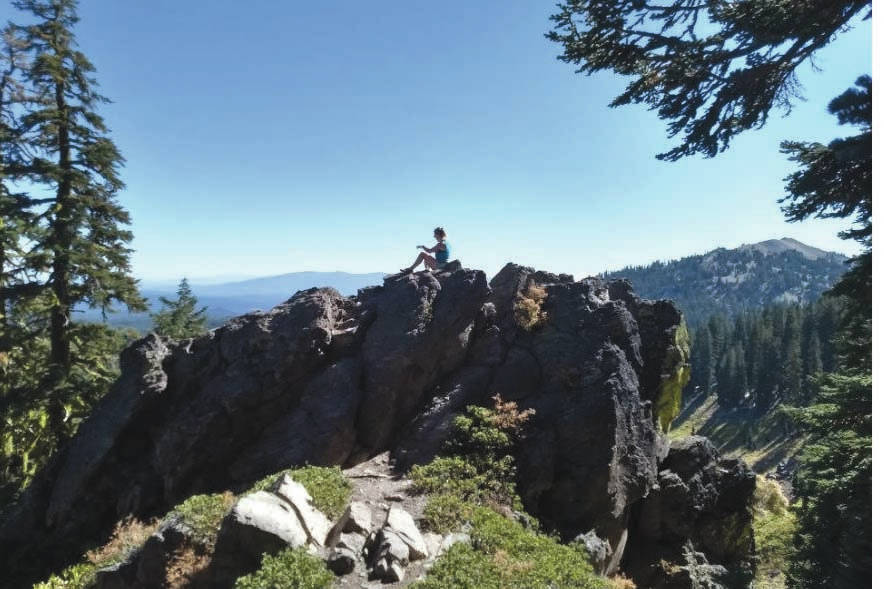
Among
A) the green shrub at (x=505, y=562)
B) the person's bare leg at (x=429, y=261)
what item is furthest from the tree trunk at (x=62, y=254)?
the green shrub at (x=505, y=562)

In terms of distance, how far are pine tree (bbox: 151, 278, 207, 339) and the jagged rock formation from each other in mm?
26146

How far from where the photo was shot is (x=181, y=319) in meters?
45.7

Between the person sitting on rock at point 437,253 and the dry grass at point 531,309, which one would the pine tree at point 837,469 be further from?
the person sitting on rock at point 437,253

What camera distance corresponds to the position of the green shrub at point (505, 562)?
870 cm

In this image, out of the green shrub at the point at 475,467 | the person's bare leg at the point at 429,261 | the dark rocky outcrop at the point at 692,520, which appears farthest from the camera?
the person's bare leg at the point at 429,261

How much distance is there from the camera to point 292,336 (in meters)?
16.0

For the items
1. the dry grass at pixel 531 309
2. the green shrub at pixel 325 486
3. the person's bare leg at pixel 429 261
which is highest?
the person's bare leg at pixel 429 261

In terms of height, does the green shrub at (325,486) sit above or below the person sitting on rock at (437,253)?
below

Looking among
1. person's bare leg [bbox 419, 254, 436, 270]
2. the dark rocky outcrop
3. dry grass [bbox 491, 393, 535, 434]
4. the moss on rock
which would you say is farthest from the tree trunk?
the moss on rock

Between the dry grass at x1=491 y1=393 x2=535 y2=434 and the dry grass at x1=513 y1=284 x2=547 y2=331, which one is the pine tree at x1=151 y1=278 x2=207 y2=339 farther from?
the dry grass at x1=491 y1=393 x2=535 y2=434

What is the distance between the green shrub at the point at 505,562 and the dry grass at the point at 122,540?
860cm

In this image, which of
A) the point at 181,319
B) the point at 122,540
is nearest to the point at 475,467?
the point at 122,540

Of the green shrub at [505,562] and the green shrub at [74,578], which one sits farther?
the green shrub at [74,578]
